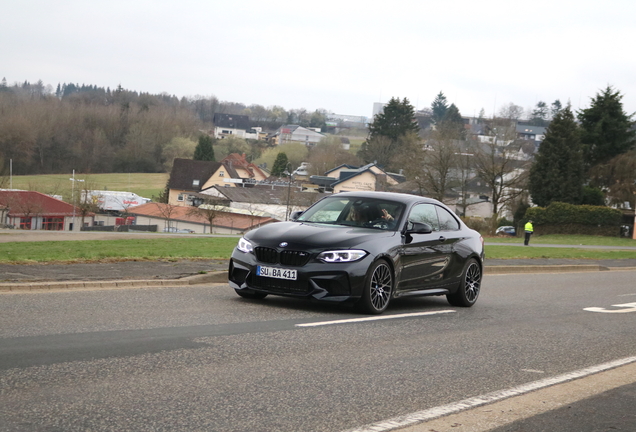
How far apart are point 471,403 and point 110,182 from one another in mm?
121070

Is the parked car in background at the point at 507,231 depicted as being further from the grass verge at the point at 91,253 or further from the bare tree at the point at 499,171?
the grass verge at the point at 91,253

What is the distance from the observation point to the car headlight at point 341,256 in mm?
9977

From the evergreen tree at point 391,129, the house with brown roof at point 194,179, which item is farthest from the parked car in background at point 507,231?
the evergreen tree at point 391,129

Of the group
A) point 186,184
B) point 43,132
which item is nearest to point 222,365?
point 186,184

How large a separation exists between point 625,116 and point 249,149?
97275mm

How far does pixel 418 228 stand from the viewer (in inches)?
444

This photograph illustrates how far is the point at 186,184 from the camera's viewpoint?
349ft

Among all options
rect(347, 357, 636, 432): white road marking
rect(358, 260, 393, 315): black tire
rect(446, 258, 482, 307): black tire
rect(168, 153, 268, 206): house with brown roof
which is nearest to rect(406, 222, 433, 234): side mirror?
rect(358, 260, 393, 315): black tire

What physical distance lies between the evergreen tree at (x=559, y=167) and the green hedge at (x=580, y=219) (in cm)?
450

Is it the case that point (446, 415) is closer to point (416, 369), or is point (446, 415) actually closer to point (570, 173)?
point (416, 369)

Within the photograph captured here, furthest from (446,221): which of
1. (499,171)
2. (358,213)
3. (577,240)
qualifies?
(499,171)

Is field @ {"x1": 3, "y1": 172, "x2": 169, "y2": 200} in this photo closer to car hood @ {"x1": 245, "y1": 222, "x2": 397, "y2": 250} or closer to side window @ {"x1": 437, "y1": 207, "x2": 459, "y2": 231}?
side window @ {"x1": 437, "y1": 207, "x2": 459, "y2": 231}

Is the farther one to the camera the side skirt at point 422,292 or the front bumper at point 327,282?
the side skirt at point 422,292

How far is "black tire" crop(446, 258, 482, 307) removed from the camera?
1256 cm
